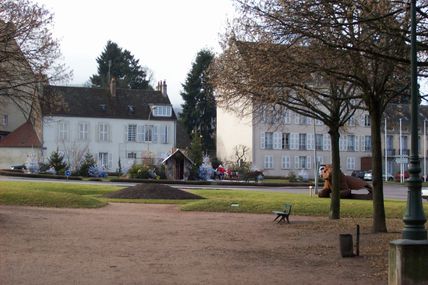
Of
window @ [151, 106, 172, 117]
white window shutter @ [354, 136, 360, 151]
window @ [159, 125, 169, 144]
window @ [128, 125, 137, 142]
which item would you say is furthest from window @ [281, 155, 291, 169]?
window @ [128, 125, 137, 142]

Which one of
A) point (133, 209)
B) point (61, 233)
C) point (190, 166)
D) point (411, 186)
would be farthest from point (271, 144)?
point (411, 186)

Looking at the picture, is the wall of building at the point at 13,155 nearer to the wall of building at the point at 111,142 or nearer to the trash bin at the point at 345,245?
the wall of building at the point at 111,142

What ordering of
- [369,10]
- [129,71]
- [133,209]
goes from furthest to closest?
[129,71]
[133,209]
[369,10]

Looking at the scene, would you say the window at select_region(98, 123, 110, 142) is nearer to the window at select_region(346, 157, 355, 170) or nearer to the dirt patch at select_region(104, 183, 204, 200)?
the window at select_region(346, 157, 355, 170)

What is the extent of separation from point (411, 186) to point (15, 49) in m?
18.7

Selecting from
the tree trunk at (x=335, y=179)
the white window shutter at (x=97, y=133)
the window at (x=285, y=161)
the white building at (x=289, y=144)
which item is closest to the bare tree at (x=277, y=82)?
the tree trunk at (x=335, y=179)

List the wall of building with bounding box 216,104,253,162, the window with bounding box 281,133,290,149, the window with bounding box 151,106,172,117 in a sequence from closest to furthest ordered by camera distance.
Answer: the wall of building with bounding box 216,104,253,162
the window with bounding box 151,106,172,117
the window with bounding box 281,133,290,149

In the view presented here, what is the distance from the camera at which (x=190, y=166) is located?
56125mm

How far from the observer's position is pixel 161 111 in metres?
78.9

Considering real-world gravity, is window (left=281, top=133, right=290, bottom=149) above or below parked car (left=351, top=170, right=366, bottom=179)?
above

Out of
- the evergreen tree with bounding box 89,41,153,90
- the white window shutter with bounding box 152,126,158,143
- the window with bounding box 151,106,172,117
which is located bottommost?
the white window shutter with bounding box 152,126,158,143

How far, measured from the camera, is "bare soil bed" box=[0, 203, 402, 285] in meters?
11.2

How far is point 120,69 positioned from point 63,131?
32961 millimetres

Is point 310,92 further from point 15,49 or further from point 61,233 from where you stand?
point 15,49
